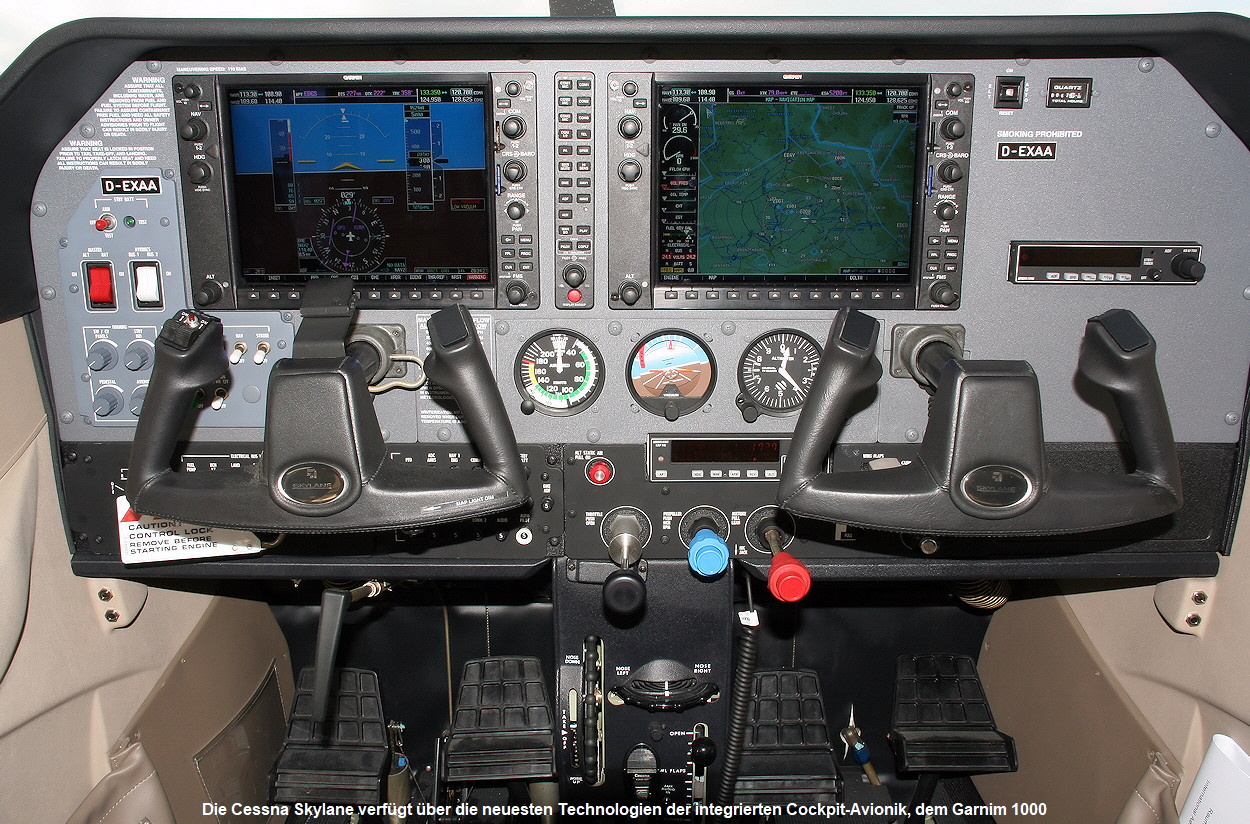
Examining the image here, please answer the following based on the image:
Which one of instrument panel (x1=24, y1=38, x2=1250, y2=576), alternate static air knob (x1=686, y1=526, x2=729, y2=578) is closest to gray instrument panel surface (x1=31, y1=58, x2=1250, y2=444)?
instrument panel (x1=24, y1=38, x2=1250, y2=576)

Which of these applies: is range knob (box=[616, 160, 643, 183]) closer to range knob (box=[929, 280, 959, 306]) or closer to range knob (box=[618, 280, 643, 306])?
range knob (box=[618, 280, 643, 306])

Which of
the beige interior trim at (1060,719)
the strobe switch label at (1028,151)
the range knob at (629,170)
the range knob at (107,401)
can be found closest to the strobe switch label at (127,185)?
the range knob at (107,401)

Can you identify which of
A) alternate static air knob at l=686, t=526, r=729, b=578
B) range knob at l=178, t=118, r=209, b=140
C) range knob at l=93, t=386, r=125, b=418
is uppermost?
range knob at l=178, t=118, r=209, b=140

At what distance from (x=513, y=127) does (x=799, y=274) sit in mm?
651

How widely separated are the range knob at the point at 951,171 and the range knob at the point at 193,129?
58.4 inches

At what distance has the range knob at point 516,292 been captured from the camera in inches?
61.2

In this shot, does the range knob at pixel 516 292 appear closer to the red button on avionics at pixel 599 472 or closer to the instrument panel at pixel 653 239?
the instrument panel at pixel 653 239

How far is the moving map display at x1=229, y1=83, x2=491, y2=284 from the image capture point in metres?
1.52

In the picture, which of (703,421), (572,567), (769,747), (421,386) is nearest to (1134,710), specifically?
(769,747)

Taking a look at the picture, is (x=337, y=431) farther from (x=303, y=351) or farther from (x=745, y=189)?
(x=745, y=189)

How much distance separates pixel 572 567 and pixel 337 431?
0.65 metres

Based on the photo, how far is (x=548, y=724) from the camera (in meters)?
2.15

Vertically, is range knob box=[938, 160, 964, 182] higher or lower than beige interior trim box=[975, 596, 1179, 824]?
higher

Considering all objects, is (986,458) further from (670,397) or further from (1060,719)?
(1060,719)
